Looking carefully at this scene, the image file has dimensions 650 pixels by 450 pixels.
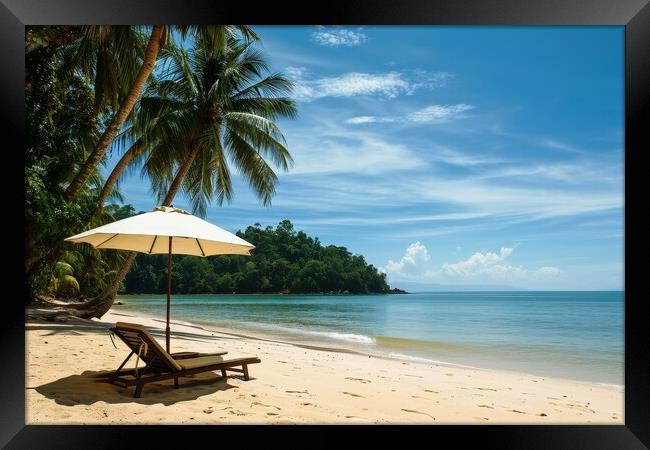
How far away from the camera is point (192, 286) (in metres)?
43.5

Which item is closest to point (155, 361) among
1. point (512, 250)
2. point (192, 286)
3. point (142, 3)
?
point (142, 3)

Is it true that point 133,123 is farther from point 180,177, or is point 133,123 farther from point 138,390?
point 138,390

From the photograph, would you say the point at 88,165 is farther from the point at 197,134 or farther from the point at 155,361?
the point at 155,361

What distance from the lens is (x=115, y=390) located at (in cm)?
443

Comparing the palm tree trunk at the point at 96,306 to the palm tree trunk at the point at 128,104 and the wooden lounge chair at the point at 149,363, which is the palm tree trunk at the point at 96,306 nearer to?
the palm tree trunk at the point at 128,104

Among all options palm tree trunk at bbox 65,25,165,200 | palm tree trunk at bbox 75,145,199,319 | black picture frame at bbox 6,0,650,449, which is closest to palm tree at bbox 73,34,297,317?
palm tree trunk at bbox 75,145,199,319

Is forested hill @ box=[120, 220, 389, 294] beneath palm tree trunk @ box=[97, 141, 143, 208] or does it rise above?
beneath

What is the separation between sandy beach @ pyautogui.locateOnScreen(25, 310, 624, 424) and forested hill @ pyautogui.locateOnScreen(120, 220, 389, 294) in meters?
34.0

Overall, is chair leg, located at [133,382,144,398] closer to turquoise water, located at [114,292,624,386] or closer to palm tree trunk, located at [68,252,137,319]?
turquoise water, located at [114,292,624,386]

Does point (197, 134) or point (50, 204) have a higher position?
point (197, 134)

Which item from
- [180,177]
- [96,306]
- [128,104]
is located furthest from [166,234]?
[96,306]

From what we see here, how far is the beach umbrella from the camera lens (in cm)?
444

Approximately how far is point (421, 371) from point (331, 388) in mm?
2822

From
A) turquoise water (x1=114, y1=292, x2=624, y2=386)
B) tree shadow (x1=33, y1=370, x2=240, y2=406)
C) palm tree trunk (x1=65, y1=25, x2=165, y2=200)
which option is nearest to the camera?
tree shadow (x1=33, y1=370, x2=240, y2=406)
